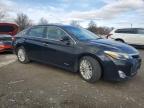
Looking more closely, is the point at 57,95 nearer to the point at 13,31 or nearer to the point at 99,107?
the point at 99,107

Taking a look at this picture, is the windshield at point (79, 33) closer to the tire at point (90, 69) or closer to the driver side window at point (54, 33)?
the driver side window at point (54, 33)

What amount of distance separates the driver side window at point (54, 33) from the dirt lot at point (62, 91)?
1.08 metres

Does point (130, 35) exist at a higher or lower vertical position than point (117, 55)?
higher

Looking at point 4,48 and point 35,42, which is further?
point 4,48

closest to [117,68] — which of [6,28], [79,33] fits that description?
[79,33]

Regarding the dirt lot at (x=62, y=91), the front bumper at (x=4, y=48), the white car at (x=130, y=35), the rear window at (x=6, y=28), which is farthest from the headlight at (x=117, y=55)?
the rear window at (x=6, y=28)

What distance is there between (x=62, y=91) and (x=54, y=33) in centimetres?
226

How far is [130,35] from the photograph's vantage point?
1534 centimetres

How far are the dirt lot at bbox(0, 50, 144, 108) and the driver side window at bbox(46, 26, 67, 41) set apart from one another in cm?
108

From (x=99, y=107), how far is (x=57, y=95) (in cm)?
105

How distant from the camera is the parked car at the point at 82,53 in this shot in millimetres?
5492

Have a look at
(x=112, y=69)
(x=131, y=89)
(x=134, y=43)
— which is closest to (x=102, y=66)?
(x=112, y=69)

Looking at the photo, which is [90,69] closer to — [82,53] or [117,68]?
[82,53]

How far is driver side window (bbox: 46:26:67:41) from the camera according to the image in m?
6.64
